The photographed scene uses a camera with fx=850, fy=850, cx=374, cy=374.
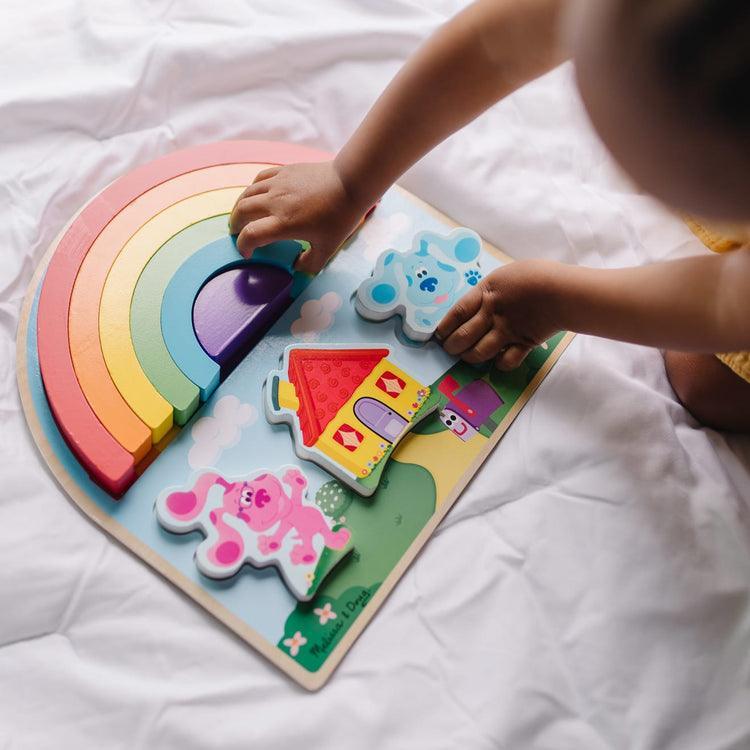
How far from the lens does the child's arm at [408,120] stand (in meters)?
0.63

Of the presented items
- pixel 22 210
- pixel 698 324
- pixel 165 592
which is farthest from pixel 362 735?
pixel 22 210

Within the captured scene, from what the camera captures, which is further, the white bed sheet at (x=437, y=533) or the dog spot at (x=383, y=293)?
the dog spot at (x=383, y=293)

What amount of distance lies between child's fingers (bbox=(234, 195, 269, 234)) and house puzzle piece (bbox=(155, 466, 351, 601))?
21 cm

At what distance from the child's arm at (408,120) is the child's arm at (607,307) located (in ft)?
0.40

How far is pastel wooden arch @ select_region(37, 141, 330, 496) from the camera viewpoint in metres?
0.60

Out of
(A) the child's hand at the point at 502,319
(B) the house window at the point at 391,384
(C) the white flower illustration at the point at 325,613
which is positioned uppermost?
(A) the child's hand at the point at 502,319

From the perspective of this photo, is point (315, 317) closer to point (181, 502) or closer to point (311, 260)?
point (311, 260)

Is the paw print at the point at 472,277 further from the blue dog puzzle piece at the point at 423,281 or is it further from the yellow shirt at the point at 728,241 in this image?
the yellow shirt at the point at 728,241

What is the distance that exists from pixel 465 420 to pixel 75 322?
31 cm

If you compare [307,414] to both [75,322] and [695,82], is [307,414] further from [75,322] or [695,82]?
[695,82]

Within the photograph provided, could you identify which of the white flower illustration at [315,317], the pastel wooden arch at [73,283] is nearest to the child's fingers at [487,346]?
the white flower illustration at [315,317]

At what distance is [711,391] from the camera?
69 cm

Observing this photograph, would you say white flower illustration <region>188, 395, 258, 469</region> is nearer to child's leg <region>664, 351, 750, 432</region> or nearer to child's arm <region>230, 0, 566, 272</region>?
child's arm <region>230, 0, 566, 272</region>

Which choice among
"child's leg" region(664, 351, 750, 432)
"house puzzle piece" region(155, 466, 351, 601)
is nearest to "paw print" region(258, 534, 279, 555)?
"house puzzle piece" region(155, 466, 351, 601)
